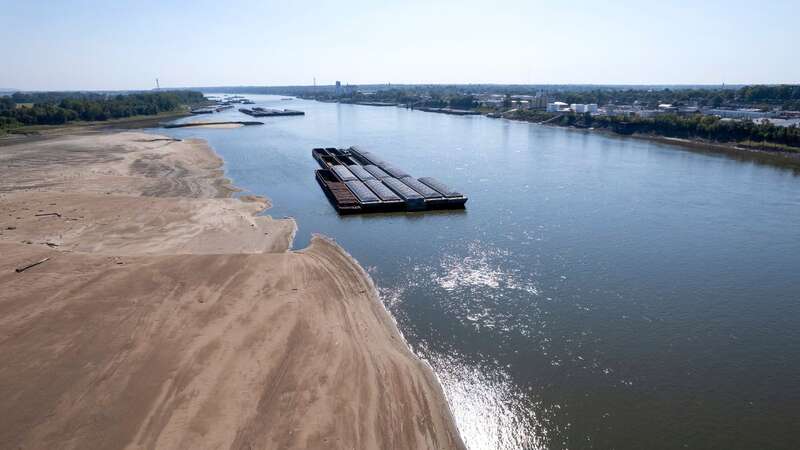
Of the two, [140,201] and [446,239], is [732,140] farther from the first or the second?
[140,201]

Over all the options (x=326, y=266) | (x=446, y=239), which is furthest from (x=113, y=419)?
(x=446, y=239)

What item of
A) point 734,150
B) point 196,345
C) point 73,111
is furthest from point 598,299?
point 73,111

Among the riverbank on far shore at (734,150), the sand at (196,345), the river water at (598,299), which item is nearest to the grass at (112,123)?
the river water at (598,299)

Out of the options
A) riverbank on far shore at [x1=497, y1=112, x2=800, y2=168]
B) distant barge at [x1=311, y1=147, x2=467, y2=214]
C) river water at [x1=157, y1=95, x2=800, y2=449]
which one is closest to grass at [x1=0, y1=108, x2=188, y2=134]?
river water at [x1=157, y1=95, x2=800, y2=449]

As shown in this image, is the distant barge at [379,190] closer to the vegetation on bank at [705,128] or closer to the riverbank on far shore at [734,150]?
the riverbank on far shore at [734,150]

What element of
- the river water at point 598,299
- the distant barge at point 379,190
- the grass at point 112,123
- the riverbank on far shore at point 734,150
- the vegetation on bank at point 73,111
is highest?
the vegetation on bank at point 73,111
